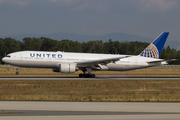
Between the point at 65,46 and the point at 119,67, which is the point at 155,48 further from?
the point at 65,46

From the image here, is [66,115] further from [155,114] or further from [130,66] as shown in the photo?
[130,66]

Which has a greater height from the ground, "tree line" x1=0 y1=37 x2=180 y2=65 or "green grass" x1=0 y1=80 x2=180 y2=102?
"tree line" x1=0 y1=37 x2=180 y2=65

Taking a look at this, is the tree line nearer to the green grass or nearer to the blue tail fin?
the blue tail fin

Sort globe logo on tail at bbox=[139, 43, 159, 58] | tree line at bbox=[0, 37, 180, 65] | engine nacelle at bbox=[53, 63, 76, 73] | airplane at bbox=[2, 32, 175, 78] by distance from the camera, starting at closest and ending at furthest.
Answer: engine nacelle at bbox=[53, 63, 76, 73] < airplane at bbox=[2, 32, 175, 78] < globe logo on tail at bbox=[139, 43, 159, 58] < tree line at bbox=[0, 37, 180, 65]

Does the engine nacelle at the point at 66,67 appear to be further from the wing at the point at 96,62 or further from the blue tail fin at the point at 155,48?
the blue tail fin at the point at 155,48

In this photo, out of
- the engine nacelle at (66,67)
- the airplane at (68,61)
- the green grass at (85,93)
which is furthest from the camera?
the airplane at (68,61)

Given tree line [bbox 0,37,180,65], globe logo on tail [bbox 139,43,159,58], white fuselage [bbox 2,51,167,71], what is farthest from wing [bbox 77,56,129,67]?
tree line [bbox 0,37,180,65]

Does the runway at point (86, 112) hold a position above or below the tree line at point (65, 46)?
below

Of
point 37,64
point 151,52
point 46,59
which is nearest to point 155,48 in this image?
point 151,52

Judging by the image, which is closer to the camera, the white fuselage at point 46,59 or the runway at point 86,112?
the runway at point 86,112

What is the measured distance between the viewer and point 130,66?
139 feet

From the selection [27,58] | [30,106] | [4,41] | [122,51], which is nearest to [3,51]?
[4,41]

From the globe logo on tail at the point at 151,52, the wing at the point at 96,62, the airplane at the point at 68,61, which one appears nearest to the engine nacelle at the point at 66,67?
the airplane at the point at 68,61

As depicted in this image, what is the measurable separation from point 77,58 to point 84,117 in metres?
28.1
